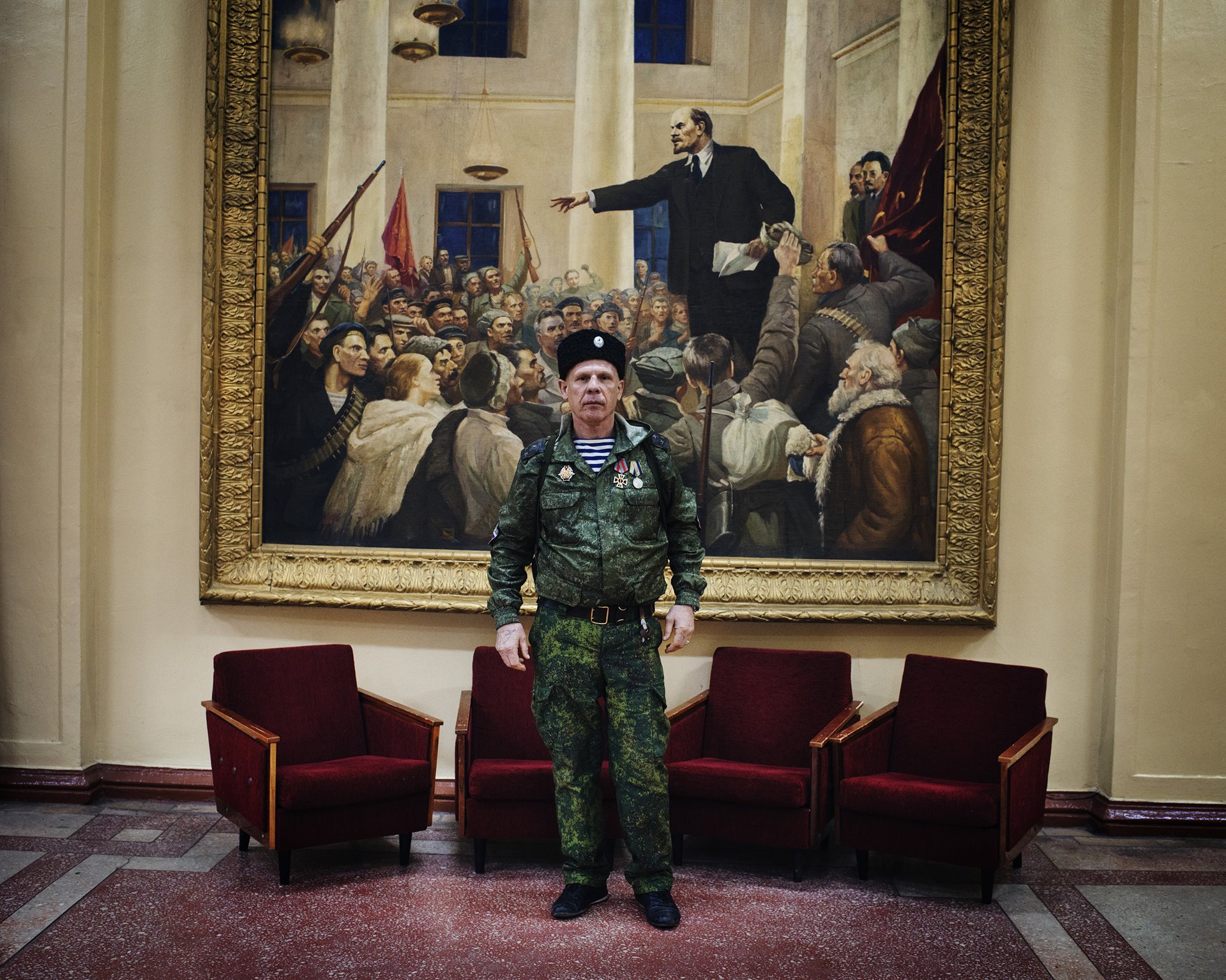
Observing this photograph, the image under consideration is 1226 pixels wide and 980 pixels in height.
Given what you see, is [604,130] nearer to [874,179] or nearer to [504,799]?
[874,179]

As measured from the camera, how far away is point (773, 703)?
4914mm

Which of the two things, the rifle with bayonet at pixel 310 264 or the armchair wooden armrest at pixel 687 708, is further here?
the rifle with bayonet at pixel 310 264

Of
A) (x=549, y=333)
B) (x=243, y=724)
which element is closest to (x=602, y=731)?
(x=243, y=724)

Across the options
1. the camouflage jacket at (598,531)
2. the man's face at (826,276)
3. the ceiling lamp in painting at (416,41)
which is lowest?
the camouflage jacket at (598,531)

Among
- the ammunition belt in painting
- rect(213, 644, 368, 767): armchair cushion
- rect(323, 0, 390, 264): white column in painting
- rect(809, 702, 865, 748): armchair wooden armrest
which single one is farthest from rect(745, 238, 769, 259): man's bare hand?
rect(213, 644, 368, 767): armchair cushion

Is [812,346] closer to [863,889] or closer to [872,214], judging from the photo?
[872,214]

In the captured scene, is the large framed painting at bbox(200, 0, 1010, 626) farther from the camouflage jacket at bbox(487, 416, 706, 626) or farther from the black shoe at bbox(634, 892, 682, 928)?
the black shoe at bbox(634, 892, 682, 928)

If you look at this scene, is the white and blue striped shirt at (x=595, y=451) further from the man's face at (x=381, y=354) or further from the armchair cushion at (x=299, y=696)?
the armchair cushion at (x=299, y=696)

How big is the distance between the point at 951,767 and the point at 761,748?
81cm

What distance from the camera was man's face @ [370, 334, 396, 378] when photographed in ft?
17.1

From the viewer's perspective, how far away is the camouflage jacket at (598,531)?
3.92 m

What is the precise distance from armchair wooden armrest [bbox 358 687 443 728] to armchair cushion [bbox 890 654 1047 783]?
2021 mm

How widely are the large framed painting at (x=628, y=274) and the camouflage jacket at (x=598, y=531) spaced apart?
3.68 feet

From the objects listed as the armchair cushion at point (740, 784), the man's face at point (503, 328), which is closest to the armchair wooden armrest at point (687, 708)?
the armchair cushion at point (740, 784)
